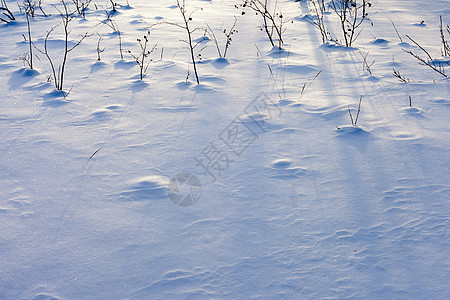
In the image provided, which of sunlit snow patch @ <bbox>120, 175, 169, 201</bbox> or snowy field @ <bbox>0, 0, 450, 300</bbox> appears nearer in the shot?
snowy field @ <bbox>0, 0, 450, 300</bbox>

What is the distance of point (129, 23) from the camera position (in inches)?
224

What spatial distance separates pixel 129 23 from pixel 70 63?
1849 millimetres

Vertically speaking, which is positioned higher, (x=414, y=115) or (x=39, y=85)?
(x=39, y=85)

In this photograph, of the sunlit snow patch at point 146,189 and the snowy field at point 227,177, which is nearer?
the snowy field at point 227,177

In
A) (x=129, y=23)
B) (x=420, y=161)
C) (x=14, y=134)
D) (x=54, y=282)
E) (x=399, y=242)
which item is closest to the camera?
(x=54, y=282)

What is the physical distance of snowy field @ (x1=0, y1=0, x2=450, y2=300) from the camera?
5.11ft

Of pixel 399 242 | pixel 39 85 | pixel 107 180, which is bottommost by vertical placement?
pixel 399 242

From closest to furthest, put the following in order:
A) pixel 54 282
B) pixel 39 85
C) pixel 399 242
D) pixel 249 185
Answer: pixel 54 282 → pixel 399 242 → pixel 249 185 → pixel 39 85

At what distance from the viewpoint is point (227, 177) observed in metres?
2.21

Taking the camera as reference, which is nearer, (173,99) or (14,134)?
(14,134)

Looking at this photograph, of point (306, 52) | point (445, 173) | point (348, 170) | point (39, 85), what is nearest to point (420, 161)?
point (445, 173)

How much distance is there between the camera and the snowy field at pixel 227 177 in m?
1.56

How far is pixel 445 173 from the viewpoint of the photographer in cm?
214

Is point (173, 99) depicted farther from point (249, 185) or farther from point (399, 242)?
point (399, 242)
